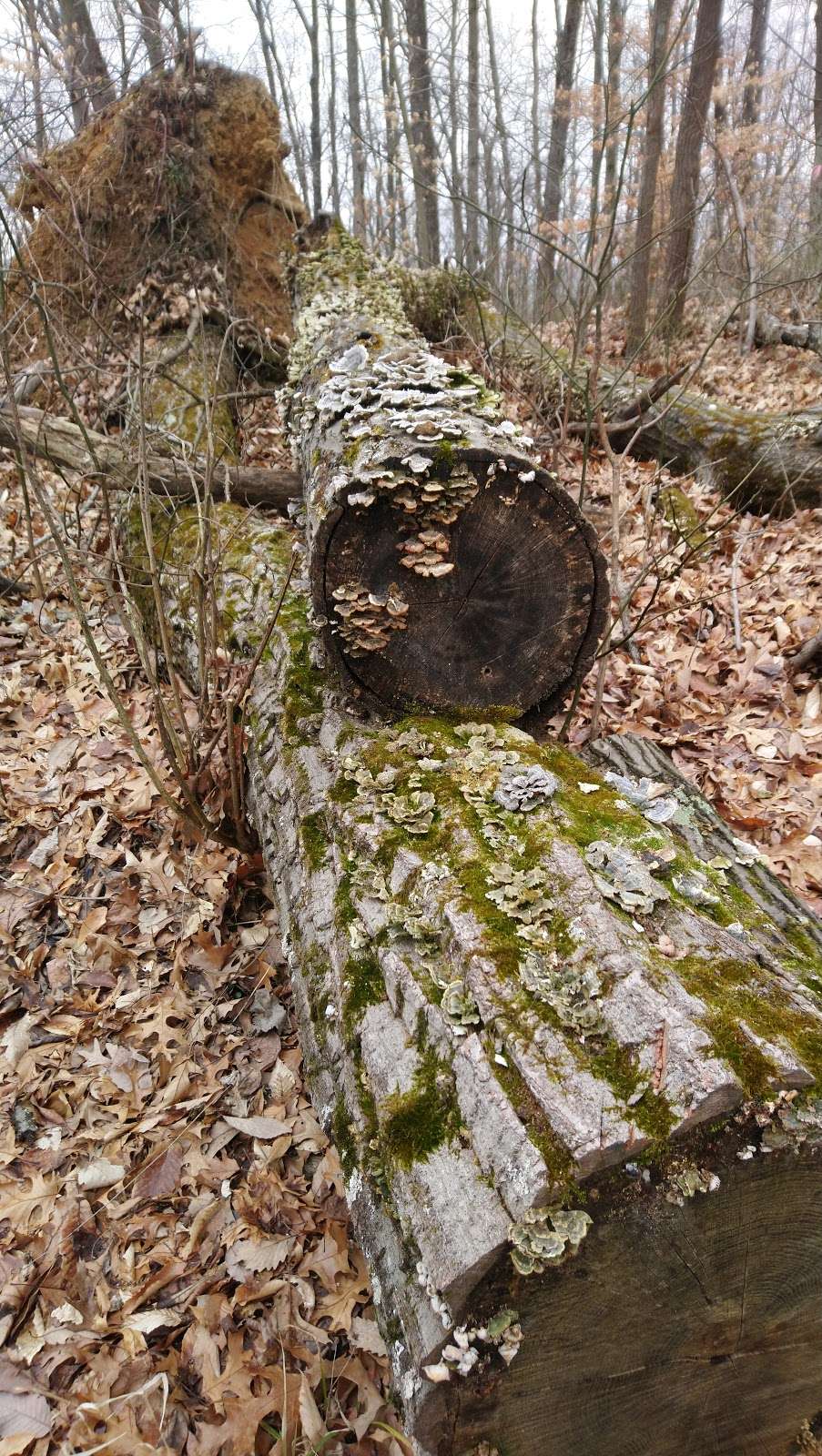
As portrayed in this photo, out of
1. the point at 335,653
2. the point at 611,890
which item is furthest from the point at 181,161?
the point at 611,890

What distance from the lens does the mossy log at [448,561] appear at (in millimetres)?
2396

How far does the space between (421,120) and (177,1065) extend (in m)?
15.8

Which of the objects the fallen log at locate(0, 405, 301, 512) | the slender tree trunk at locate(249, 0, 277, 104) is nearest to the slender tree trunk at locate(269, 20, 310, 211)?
the slender tree trunk at locate(249, 0, 277, 104)

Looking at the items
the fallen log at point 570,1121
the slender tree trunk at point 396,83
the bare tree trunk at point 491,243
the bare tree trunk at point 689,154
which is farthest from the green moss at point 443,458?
the slender tree trunk at point 396,83

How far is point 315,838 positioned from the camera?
7.72 feet

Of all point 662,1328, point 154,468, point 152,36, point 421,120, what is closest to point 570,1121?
point 662,1328

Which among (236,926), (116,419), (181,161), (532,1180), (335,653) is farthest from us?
(181,161)

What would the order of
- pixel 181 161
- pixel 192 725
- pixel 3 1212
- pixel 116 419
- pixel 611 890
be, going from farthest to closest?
pixel 181 161 < pixel 116 419 < pixel 192 725 < pixel 3 1212 < pixel 611 890

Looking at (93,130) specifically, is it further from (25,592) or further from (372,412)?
(372,412)

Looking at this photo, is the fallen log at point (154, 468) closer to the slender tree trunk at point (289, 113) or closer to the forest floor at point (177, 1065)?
the forest floor at point (177, 1065)

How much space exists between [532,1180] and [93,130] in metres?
10.5

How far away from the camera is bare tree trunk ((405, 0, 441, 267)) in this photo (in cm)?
1261

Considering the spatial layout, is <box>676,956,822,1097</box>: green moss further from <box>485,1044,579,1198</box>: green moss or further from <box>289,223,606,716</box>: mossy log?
<box>289,223,606,716</box>: mossy log

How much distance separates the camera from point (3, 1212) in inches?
92.1
